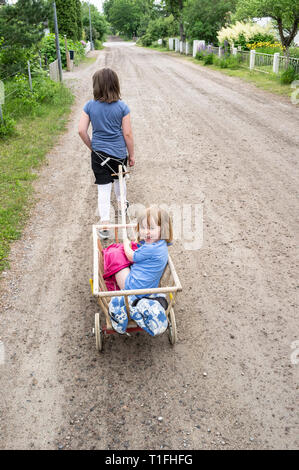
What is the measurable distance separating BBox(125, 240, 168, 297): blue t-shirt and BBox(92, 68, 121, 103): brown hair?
75.2 inches

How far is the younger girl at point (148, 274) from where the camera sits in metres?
3.22

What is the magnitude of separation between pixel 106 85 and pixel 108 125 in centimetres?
49

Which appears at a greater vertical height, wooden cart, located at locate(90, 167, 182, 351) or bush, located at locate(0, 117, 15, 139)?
bush, located at locate(0, 117, 15, 139)

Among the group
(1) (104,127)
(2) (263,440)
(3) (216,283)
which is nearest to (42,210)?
(1) (104,127)

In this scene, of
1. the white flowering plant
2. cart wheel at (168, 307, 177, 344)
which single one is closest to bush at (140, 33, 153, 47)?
the white flowering plant

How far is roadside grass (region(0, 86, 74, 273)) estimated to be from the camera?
560 cm

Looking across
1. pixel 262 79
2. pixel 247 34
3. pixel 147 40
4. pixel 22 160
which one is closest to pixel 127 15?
pixel 147 40

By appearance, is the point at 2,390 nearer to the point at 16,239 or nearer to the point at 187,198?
the point at 16,239

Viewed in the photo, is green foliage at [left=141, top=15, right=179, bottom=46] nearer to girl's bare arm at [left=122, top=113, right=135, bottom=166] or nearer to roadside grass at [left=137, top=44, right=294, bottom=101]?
roadside grass at [left=137, top=44, right=294, bottom=101]

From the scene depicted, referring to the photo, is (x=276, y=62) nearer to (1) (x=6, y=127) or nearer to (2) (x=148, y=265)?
(1) (x=6, y=127)

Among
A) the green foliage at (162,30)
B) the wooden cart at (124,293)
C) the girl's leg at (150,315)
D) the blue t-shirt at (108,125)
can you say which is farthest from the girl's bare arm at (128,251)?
the green foliage at (162,30)

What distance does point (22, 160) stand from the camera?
7.91 m

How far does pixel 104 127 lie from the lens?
15.2 ft

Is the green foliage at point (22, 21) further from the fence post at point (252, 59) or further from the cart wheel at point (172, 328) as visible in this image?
the fence post at point (252, 59)
